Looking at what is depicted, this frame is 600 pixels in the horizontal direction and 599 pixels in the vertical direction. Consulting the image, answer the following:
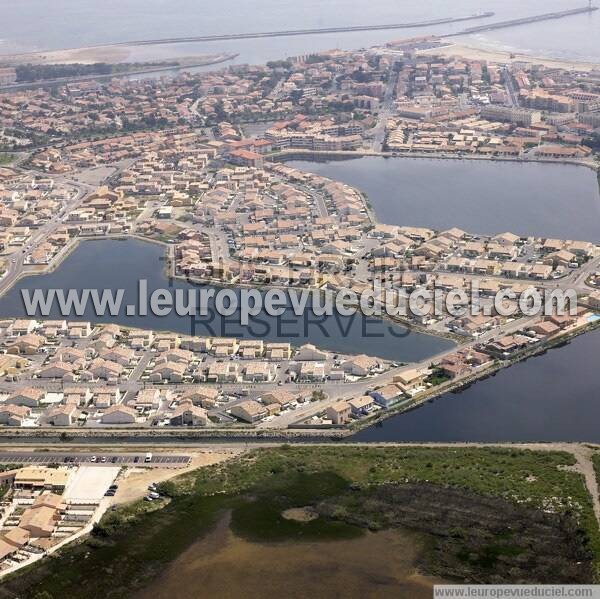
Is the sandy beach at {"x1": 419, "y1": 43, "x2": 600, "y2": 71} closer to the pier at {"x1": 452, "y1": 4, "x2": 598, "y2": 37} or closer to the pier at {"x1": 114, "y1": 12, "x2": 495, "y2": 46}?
the pier at {"x1": 452, "y1": 4, "x2": 598, "y2": 37}

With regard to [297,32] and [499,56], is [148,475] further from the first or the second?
[297,32]

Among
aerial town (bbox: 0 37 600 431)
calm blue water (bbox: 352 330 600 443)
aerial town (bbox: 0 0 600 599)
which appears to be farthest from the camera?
aerial town (bbox: 0 37 600 431)

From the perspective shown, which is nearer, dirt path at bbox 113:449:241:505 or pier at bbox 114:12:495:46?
dirt path at bbox 113:449:241:505

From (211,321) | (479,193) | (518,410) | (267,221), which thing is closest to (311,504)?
(518,410)

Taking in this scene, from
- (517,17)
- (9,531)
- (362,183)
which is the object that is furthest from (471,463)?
(517,17)

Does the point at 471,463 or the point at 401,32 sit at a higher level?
the point at 401,32

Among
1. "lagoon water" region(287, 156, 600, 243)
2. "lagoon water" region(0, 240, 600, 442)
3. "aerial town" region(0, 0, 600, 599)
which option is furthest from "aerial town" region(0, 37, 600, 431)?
"lagoon water" region(287, 156, 600, 243)

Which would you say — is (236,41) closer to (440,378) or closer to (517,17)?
(517,17)
